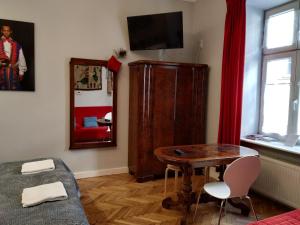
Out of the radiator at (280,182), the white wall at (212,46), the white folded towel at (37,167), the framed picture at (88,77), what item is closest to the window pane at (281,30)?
the white wall at (212,46)

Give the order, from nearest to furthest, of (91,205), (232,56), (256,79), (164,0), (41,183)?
(41,183)
(91,205)
(232,56)
(256,79)
(164,0)

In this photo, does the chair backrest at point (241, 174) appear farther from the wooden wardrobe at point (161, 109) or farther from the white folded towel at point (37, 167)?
the white folded towel at point (37, 167)

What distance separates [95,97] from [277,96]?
2549mm

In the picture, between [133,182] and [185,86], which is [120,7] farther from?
[133,182]

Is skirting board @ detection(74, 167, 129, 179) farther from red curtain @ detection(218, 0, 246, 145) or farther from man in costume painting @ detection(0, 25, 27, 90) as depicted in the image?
red curtain @ detection(218, 0, 246, 145)

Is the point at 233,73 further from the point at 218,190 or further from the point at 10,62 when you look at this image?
A: the point at 10,62

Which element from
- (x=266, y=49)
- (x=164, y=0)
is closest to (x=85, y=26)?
(x=164, y=0)

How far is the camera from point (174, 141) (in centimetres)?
372

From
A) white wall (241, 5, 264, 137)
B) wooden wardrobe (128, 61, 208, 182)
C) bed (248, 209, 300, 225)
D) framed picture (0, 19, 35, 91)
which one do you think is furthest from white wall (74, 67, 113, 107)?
bed (248, 209, 300, 225)

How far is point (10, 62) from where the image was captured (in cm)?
313

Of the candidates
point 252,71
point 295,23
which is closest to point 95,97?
point 252,71

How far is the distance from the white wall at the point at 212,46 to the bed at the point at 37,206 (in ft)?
7.77

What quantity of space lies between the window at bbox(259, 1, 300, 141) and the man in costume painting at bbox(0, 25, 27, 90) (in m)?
3.32

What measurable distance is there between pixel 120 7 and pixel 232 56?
1.82m
